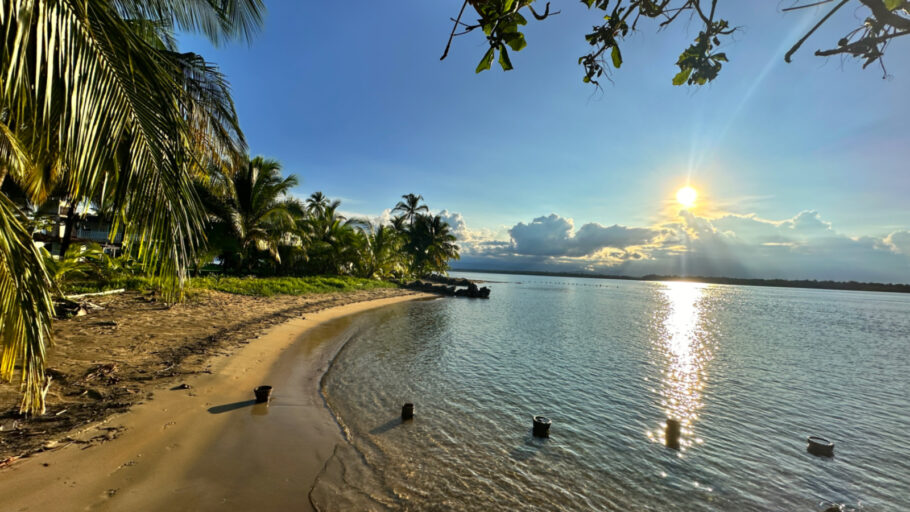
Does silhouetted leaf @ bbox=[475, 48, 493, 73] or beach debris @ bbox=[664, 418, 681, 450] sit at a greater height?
silhouetted leaf @ bbox=[475, 48, 493, 73]

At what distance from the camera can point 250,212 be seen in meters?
18.8

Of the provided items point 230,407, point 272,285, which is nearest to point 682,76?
point 230,407

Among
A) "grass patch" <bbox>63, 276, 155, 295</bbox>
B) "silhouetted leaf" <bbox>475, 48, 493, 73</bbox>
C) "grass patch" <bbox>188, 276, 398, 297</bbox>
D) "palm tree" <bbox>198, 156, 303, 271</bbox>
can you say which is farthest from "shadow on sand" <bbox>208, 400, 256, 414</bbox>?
"palm tree" <bbox>198, 156, 303, 271</bbox>

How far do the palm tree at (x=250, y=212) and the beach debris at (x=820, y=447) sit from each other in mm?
20362

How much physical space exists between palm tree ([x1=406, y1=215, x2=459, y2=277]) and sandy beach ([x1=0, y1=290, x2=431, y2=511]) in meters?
A: 34.9

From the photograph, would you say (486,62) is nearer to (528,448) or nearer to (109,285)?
(528,448)

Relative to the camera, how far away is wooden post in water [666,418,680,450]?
229 inches

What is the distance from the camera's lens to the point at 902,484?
16.9 feet

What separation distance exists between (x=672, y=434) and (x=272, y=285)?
60.0ft

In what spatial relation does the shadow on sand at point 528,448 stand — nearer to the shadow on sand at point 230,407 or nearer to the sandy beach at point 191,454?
the sandy beach at point 191,454

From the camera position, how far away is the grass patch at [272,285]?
15203mm

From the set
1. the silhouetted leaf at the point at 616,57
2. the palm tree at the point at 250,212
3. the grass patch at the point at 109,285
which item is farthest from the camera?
the palm tree at the point at 250,212

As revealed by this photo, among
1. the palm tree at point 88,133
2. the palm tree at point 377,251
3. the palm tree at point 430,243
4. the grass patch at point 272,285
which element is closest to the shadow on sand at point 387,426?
the palm tree at point 88,133

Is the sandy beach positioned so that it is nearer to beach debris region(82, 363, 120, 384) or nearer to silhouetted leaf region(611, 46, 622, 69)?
beach debris region(82, 363, 120, 384)
